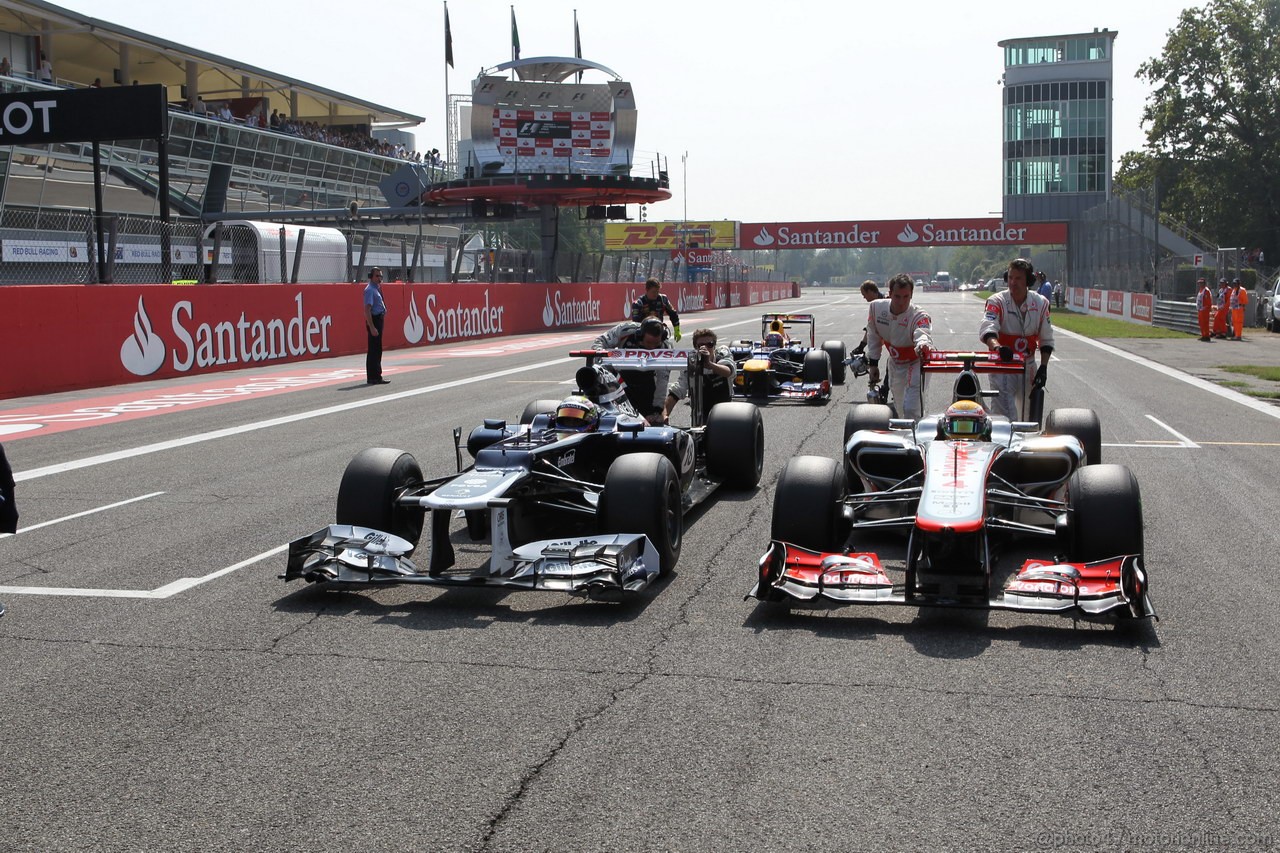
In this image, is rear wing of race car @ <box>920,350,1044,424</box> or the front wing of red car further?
rear wing of race car @ <box>920,350,1044,424</box>

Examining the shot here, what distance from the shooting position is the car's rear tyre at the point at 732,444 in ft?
31.3

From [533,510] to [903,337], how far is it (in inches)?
186

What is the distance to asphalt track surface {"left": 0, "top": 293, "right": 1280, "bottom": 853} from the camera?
389cm

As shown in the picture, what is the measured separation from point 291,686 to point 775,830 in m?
2.22

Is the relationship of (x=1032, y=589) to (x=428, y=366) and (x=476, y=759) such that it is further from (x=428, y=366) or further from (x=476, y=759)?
(x=428, y=366)

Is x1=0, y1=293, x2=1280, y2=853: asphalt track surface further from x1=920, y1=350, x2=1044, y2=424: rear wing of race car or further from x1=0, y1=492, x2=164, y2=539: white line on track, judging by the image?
x1=920, y1=350, x2=1044, y2=424: rear wing of race car

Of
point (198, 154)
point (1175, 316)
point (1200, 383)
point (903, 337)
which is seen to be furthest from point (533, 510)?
point (198, 154)

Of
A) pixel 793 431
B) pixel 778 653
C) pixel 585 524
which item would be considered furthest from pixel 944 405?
pixel 778 653

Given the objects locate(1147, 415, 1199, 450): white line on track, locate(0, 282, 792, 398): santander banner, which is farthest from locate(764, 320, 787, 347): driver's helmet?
locate(0, 282, 792, 398): santander banner

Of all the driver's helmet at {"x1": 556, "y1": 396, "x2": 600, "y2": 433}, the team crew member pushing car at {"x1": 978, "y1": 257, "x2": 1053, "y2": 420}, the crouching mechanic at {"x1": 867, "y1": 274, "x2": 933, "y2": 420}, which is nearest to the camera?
the driver's helmet at {"x1": 556, "y1": 396, "x2": 600, "y2": 433}

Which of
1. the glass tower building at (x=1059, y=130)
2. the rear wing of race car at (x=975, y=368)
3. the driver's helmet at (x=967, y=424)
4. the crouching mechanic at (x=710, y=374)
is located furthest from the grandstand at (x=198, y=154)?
the glass tower building at (x=1059, y=130)

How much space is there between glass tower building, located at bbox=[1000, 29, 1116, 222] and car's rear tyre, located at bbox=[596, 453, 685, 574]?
88607 millimetres

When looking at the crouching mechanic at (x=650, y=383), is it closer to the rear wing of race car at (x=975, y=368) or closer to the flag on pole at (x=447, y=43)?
the rear wing of race car at (x=975, y=368)

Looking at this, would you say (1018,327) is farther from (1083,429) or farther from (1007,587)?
(1007,587)
